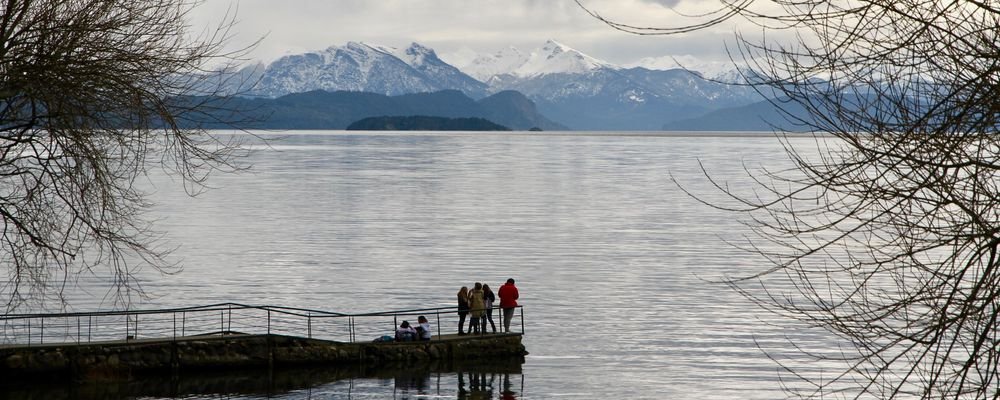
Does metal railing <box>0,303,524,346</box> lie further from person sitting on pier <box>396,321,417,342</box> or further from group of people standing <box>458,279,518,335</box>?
person sitting on pier <box>396,321,417,342</box>

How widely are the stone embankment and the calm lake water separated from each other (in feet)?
6.61

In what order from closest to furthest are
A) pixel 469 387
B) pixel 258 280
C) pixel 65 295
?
pixel 469 387
pixel 65 295
pixel 258 280

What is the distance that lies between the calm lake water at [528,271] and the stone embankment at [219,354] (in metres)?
2.01

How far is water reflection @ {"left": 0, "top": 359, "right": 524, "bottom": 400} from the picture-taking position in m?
33.7

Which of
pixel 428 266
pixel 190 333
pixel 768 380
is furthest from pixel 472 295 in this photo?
pixel 428 266

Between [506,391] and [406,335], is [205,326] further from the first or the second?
[506,391]

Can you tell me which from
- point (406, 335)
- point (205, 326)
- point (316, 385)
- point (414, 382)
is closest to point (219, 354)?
point (316, 385)

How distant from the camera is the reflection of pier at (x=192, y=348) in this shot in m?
34.9

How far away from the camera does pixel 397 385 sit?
36.4 m

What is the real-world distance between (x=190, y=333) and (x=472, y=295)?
13.3 m

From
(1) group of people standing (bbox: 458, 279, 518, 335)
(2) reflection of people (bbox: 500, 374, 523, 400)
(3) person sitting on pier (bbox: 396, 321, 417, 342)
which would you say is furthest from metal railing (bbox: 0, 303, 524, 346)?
(2) reflection of people (bbox: 500, 374, 523, 400)

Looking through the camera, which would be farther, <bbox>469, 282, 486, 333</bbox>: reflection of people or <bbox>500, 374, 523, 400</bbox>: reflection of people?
<bbox>469, 282, 486, 333</bbox>: reflection of people

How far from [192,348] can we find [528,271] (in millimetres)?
33018

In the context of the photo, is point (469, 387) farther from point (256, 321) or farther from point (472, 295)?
point (256, 321)
